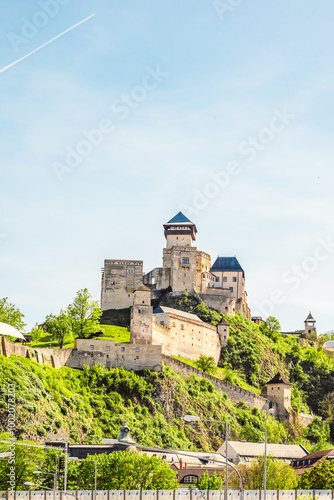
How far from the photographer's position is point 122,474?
265 ft

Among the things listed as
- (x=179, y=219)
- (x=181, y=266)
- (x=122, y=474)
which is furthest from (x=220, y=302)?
(x=122, y=474)

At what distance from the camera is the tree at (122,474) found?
79.9 m

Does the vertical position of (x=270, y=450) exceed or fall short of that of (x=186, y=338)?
it falls short

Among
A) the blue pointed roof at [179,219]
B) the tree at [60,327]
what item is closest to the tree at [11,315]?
the tree at [60,327]

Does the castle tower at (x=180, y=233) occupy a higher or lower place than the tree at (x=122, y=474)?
higher

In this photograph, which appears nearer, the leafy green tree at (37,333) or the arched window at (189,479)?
the arched window at (189,479)

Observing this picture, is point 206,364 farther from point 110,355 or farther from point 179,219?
point 179,219

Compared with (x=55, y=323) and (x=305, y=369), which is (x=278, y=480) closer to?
(x=55, y=323)

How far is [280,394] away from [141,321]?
1186 inches

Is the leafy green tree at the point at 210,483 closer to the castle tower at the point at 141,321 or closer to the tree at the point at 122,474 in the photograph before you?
the tree at the point at 122,474

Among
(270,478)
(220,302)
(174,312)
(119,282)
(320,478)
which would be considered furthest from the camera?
(220,302)

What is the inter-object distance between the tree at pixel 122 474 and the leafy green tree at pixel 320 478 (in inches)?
616

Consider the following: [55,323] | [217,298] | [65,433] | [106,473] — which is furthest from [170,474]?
[217,298]

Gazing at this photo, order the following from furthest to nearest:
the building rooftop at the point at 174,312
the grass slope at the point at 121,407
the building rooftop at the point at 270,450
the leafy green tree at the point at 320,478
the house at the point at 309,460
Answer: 1. the building rooftop at the point at 174,312
2. the building rooftop at the point at 270,450
3. the house at the point at 309,460
4. the grass slope at the point at 121,407
5. the leafy green tree at the point at 320,478
